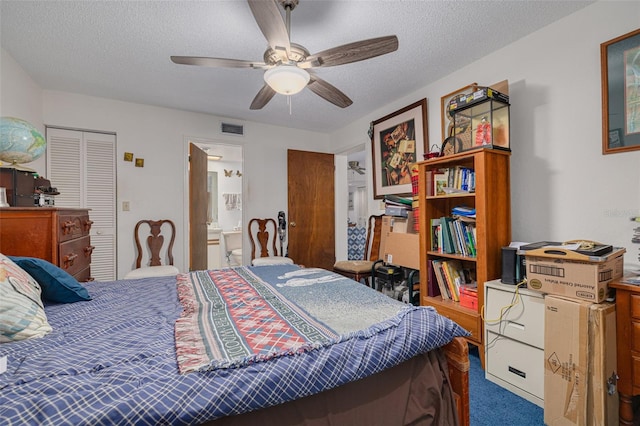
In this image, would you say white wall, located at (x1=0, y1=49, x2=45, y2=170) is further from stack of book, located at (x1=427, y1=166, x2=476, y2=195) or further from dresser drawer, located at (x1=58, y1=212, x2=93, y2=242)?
stack of book, located at (x1=427, y1=166, x2=476, y2=195)

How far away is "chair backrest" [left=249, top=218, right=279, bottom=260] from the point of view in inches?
161

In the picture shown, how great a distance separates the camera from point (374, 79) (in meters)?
2.81

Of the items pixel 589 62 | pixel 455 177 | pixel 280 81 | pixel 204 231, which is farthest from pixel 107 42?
pixel 589 62

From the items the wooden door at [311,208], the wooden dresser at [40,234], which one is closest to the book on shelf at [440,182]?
the wooden door at [311,208]

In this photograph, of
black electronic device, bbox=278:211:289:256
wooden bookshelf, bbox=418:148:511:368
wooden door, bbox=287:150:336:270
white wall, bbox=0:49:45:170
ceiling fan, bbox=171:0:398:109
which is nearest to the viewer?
ceiling fan, bbox=171:0:398:109

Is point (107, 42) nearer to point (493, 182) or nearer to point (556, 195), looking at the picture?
point (493, 182)

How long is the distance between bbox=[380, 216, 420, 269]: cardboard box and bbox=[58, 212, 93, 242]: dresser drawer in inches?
103

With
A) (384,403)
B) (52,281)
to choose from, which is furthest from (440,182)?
(52,281)

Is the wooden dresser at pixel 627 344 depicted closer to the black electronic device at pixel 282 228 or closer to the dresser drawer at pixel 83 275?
the dresser drawer at pixel 83 275

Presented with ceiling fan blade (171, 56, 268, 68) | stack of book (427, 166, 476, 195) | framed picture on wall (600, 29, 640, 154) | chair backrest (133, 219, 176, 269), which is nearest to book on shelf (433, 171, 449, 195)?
stack of book (427, 166, 476, 195)

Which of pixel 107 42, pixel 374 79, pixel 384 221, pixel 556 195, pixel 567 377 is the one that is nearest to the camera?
pixel 567 377

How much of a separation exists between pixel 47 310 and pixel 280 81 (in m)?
1.64

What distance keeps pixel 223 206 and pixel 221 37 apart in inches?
157

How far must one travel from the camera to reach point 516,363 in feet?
5.66
